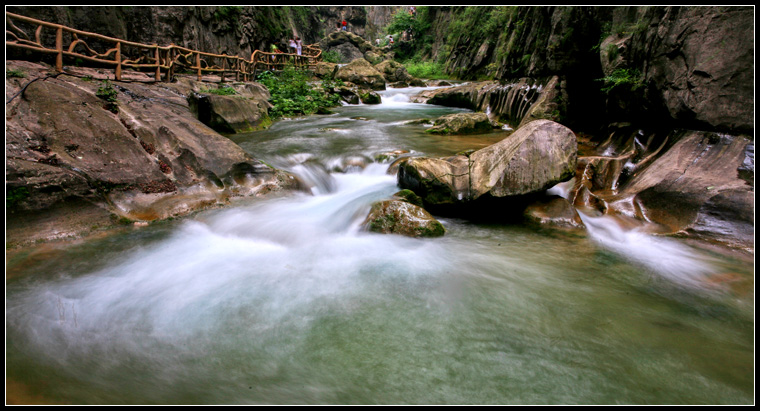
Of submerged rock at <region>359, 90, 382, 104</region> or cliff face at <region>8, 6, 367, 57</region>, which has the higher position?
cliff face at <region>8, 6, 367, 57</region>

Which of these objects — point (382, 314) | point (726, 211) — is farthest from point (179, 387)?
point (726, 211)

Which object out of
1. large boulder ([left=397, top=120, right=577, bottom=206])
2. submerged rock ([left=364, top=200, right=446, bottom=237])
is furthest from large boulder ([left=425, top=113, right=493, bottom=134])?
submerged rock ([left=364, top=200, right=446, bottom=237])

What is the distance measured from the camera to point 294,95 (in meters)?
15.5

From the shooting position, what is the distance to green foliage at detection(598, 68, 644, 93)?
20.2 feet

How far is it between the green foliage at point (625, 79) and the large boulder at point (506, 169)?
7.00 ft

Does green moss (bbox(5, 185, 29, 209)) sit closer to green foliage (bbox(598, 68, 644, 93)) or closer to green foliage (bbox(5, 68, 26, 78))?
green foliage (bbox(5, 68, 26, 78))

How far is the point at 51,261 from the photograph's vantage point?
3.68 metres

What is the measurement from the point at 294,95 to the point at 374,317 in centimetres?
1422

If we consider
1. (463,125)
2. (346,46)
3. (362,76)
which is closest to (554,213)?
(463,125)

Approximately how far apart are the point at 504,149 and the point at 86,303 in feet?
17.4

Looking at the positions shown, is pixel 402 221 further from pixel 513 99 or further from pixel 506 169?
pixel 513 99

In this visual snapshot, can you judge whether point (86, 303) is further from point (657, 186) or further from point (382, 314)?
point (657, 186)

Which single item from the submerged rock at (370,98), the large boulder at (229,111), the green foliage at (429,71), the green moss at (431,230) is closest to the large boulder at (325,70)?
the submerged rock at (370,98)

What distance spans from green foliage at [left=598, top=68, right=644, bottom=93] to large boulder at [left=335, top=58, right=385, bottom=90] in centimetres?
1606
